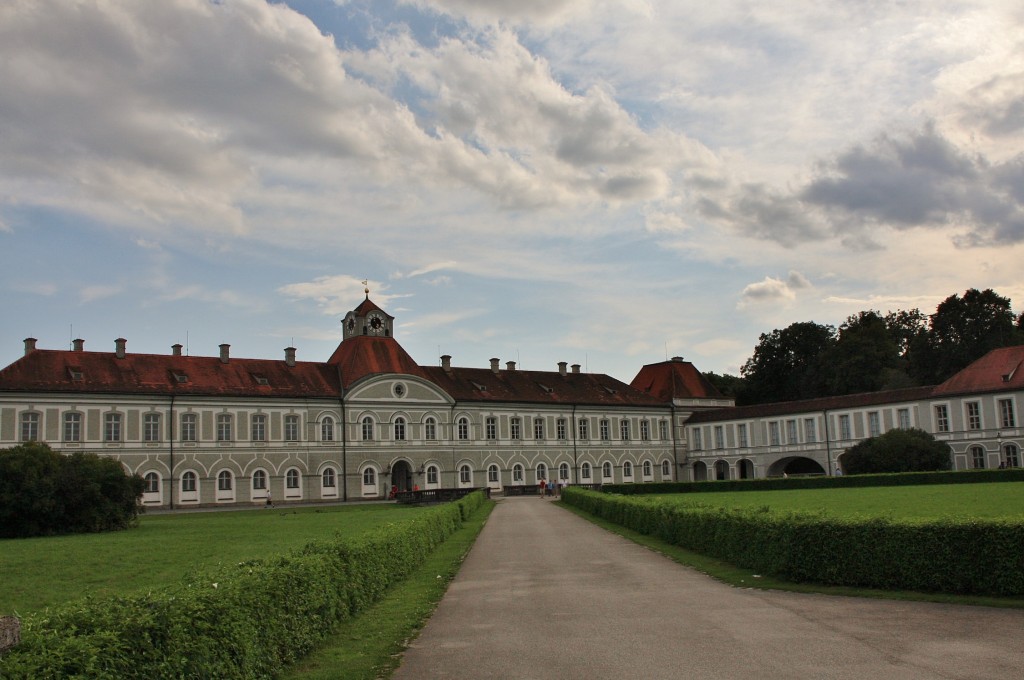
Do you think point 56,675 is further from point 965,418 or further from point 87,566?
point 965,418

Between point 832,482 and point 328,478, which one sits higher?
point 328,478

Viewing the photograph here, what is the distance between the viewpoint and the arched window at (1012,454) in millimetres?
59906

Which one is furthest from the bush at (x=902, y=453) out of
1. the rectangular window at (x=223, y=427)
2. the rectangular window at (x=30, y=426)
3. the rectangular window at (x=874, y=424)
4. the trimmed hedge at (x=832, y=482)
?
the rectangular window at (x=30, y=426)

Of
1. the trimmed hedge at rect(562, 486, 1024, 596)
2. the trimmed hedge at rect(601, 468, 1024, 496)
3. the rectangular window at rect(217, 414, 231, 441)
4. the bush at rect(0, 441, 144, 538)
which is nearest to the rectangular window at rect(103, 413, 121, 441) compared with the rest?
the rectangular window at rect(217, 414, 231, 441)

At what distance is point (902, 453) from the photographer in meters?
57.2

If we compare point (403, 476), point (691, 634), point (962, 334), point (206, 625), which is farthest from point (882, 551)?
point (962, 334)

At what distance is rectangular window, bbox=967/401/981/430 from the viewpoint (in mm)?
61906

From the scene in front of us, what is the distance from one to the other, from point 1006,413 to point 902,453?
9.55 meters

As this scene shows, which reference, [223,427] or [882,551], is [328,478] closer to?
[223,427]

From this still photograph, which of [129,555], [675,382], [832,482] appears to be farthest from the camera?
[675,382]

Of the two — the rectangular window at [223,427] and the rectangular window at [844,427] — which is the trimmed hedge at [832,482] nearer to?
the rectangular window at [844,427]

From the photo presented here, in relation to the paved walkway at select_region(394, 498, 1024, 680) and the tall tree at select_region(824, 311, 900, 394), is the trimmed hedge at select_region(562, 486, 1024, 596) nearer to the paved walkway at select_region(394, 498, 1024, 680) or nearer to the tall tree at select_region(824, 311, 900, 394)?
the paved walkway at select_region(394, 498, 1024, 680)

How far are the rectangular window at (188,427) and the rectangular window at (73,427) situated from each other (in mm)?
5978

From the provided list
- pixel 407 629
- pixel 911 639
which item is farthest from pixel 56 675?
pixel 911 639
